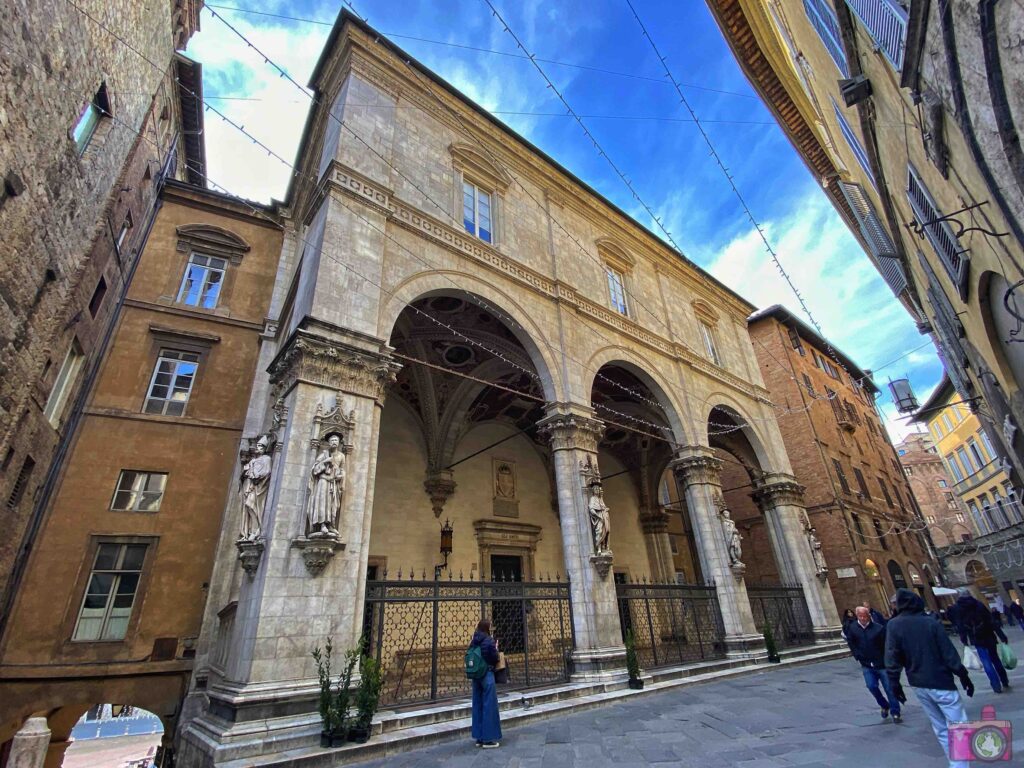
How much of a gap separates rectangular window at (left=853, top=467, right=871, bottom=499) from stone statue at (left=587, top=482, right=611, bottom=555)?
18675mm

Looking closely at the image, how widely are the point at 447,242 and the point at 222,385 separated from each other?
5957 mm

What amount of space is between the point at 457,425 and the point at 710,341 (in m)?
10.1

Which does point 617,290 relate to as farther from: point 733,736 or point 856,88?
point 733,736

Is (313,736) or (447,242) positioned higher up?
(447,242)

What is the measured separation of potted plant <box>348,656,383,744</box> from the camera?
17.9 ft

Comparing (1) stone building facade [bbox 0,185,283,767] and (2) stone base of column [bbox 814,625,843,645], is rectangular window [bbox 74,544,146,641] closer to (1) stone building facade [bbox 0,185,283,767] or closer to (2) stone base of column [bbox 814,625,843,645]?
(1) stone building facade [bbox 0,185,283,767]

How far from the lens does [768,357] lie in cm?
2391

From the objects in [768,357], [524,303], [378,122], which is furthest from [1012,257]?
[768,357]

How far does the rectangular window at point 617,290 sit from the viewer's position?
14.6 metres

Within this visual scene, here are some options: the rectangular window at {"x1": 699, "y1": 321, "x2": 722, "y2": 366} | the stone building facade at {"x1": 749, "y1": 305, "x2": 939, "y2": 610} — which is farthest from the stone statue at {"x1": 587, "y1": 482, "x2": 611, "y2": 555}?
the stone building facade at {"x1": 749, "y1": 305, "x2": 939, "y2": 610}

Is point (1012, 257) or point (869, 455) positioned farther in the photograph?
point (869, 455)

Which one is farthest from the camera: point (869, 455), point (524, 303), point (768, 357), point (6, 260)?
point (869, 455)

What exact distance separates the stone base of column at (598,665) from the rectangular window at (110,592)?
7.95 meters

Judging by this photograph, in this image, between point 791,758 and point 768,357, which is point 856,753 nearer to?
point 791,758
